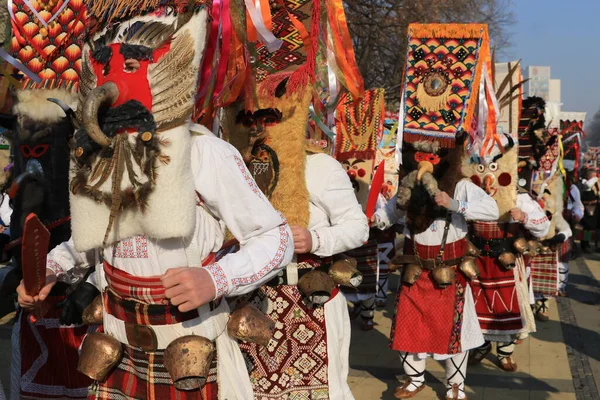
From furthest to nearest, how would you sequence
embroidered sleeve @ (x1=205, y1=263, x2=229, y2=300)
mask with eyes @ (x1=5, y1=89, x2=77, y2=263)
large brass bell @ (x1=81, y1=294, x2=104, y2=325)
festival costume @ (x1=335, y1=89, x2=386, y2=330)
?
festival costume @ (x1=335, y1=89, x2=386, y2=330)
mask with eyes @ (x1=5, y1=89, x2=77, y2=263)
large brass bell @ (x1=81, y1=294, x2=104, y2=325)
embroidered sleeve @ (x1=205, y1=263, x2=229, y2=300)

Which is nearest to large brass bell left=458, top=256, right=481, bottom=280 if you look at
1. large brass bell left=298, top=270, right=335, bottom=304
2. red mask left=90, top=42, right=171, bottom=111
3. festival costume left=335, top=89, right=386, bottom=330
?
large brass bell left=298, top=270, right=335, bottom=304

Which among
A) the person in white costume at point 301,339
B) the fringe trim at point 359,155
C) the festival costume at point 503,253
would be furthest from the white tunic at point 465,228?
the fringe trim at point 359,155

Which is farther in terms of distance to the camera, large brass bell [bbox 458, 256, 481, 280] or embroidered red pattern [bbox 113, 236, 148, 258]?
large brass bell [bbox 458, 256, 481, 280]

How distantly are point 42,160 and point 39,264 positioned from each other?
57.0 inches

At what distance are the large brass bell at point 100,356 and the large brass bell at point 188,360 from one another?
217 millimetres

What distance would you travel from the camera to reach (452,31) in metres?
5.71

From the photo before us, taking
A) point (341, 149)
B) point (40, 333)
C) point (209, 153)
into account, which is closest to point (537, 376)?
point (341, 149)

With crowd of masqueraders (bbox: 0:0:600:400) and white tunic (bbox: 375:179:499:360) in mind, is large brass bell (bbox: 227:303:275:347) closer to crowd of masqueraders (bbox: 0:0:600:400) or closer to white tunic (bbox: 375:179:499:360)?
crowd of masqueraders (bbox: 0:0:600:400)

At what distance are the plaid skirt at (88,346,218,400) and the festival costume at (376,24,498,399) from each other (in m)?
3.12

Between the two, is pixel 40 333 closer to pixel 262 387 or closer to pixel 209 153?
pixel 262 387

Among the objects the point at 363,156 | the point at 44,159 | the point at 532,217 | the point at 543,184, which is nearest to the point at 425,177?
the point at 532,217

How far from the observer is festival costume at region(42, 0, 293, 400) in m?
2.32

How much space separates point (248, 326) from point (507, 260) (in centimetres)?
458

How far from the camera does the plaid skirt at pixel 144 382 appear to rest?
247cm
